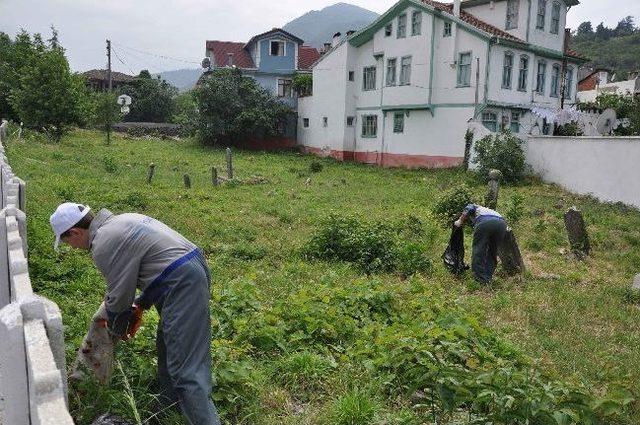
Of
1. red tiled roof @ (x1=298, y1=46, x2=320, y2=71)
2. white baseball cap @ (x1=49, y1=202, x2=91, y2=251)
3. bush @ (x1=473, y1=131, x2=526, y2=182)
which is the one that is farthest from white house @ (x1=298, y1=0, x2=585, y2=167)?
white baseball cap @ (x1=49, y1=202, x2=91, y2=251)

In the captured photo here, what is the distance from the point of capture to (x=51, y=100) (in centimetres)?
2827

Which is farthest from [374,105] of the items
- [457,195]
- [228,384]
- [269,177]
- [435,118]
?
[228,384]

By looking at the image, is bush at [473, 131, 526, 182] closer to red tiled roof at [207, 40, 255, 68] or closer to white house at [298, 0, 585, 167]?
white house at [298, 0, 585, 167]

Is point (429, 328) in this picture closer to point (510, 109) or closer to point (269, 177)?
point (269, 177)

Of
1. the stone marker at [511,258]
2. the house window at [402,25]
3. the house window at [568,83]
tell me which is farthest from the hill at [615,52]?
the stone marker at [511,258]

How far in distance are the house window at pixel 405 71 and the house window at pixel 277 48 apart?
14.2 meters

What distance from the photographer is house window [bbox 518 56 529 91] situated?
26.2 m

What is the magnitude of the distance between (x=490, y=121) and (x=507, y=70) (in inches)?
100

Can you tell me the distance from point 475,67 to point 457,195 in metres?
14.3

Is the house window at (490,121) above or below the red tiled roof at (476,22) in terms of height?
below

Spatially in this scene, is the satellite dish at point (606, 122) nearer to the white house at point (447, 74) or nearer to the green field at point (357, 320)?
the white house at point (447, 74)

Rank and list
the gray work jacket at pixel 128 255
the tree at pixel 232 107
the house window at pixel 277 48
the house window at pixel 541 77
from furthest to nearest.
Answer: the house window at pixel 277 48 → the tree at pixel 232 107 → the house window at pixel 541 77 → the gray work jacket at pixel 128 255

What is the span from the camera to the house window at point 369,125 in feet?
101

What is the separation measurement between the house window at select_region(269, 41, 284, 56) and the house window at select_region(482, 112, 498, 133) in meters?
19.3
